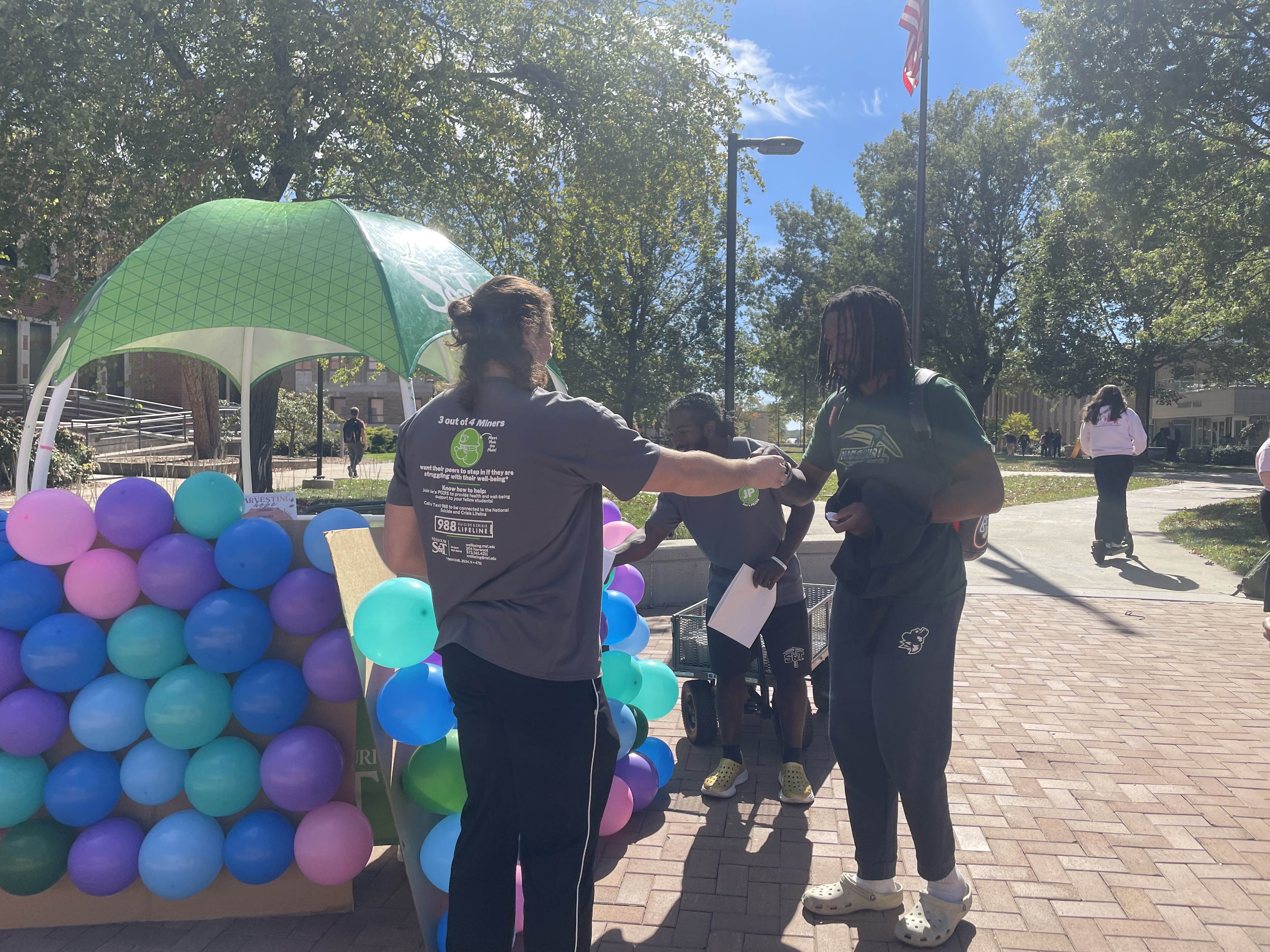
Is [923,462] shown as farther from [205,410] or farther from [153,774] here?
[205,410]

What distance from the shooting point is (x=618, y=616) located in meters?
3.88

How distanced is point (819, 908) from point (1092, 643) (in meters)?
4.70

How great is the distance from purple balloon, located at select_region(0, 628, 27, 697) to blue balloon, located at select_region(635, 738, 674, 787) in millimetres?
2339

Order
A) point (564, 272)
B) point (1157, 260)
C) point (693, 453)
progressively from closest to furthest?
point (693, 453) < point (564, 272) < point (1157, 260)

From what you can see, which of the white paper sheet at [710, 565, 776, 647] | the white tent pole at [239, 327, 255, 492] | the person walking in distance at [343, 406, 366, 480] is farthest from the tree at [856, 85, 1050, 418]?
the white paper sheet at [710, 565, 776, 647]

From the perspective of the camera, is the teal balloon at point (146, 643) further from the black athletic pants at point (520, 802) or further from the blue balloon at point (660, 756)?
the blue balloon at point (660, 756)

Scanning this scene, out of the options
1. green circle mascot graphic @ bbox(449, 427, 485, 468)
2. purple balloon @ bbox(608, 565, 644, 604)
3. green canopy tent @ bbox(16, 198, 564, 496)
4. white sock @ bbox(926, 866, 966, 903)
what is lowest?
white sock @ bbox(926, 866, 966, 903)

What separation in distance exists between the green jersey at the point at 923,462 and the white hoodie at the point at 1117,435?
310 inches

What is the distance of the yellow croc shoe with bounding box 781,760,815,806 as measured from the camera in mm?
3990

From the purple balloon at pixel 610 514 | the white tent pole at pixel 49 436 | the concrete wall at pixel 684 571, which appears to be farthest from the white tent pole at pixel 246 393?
the concrete wall at pixel 684 571

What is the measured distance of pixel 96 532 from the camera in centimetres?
320

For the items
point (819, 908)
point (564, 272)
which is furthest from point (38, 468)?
point (564, 272)

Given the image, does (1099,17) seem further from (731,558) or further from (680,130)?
(731,558)

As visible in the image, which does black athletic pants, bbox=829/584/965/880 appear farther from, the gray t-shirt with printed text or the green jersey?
the gray t-shirt with printed text
